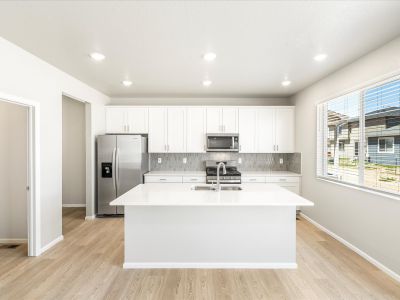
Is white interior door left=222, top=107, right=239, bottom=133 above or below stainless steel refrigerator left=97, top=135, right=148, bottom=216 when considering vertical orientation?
above

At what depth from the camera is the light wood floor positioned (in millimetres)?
2371

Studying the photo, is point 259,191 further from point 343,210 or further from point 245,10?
point 245,10

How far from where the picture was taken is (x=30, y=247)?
3.19m

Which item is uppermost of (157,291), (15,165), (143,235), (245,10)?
(245,10)

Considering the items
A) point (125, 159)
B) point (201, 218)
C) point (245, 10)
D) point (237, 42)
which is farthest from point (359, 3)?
point (125, 159)

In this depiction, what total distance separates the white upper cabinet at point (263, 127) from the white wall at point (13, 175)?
3.93 m

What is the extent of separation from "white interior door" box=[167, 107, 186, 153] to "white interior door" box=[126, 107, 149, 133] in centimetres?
50

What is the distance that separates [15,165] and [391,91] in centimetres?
501

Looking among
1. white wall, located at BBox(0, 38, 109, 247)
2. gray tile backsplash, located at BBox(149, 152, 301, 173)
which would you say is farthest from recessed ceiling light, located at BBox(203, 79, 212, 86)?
white wall, located at BBox(0, 38, 109, 247)

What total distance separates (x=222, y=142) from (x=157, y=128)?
4.71 ft

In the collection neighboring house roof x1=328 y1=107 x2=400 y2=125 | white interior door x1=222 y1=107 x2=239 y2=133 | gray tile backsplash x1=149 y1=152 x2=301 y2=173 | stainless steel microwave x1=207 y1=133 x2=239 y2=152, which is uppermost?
white interior door x1=222 y1=107 x2=239 y2=133

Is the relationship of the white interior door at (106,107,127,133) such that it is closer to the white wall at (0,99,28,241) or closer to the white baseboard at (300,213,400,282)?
the white wall at (0,99,28,241)

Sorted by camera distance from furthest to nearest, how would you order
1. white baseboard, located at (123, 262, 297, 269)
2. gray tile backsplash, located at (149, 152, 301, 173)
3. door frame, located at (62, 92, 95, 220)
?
gray tile backsplash, located at (149, 152, 301, 173) < door frame, located at (62, 92, 95, 220) < white baseboard, located at (123, 262, 297, 269)

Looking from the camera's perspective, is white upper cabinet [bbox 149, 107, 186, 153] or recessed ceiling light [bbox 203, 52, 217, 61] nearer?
recessed ceiling light [bbox 203, 52, 217, 61]
